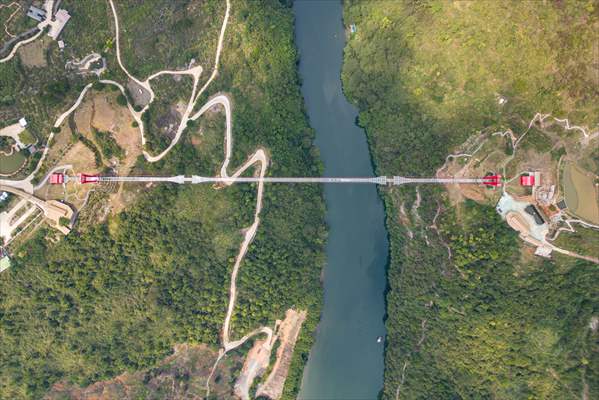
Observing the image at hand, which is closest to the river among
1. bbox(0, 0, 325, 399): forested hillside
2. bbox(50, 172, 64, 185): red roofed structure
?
bbox(0, 0, 325, 399): forested hillside

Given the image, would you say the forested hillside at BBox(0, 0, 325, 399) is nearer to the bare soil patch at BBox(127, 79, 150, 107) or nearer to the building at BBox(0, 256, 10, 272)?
the building at BBox(0, 256, 10, 272)

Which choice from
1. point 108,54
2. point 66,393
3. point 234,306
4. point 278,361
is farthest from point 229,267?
point 108,54

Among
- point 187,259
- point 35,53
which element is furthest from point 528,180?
point 35,53

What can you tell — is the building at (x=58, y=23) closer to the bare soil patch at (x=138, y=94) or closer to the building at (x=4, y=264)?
the bare soil patch at (x=138, y=94)

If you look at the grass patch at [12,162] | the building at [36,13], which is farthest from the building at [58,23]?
the grass patch at [12,162]

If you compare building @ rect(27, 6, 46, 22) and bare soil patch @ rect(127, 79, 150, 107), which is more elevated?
building @ rect(27, 6, 46, 22)

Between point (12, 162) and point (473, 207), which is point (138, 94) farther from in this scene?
point (473, 207)
